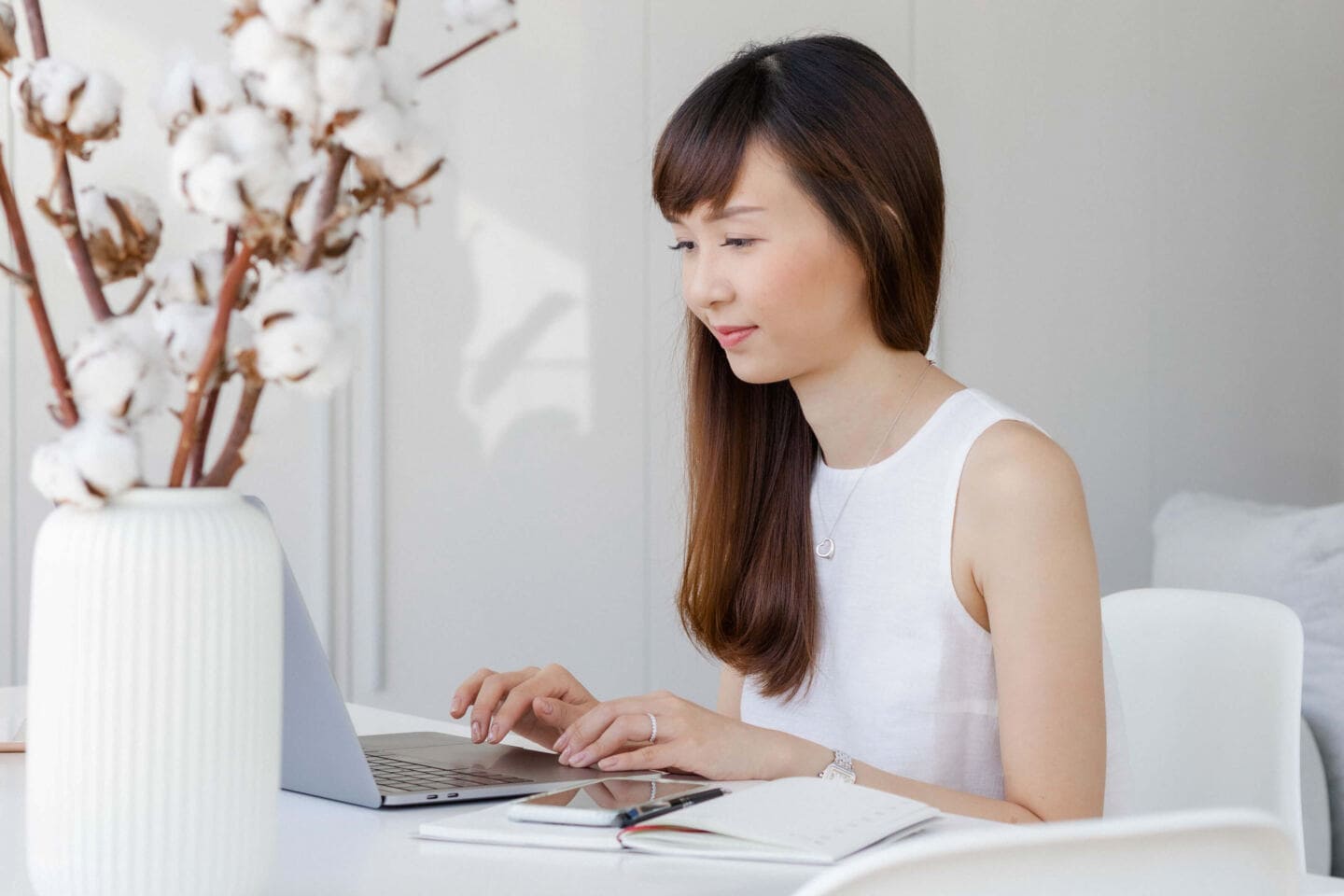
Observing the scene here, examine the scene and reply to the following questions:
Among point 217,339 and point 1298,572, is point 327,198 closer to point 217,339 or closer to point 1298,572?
point 217,339

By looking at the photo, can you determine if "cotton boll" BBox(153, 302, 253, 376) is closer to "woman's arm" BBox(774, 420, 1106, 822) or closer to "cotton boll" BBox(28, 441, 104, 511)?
"cotton boll" BBox(28, 441, 104, 511)

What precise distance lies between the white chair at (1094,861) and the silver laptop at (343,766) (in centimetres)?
46

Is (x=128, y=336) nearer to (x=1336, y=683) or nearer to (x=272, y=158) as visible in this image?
(x=272, y=158)

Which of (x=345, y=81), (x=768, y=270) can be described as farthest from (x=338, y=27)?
(x=768, y=270)

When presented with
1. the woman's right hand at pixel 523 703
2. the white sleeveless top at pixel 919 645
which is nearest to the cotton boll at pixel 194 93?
the woman's right hand at pixel 523 703

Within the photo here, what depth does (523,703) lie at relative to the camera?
1261mm

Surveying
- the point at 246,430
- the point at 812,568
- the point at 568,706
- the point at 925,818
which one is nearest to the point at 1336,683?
the point at 812,568

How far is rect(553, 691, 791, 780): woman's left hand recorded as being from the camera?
1.12 metres

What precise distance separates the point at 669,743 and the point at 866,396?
1.74 feet

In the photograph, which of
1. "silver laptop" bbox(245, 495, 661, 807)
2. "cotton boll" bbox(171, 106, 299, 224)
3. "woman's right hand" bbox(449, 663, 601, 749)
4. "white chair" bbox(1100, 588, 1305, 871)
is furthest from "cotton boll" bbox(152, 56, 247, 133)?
"white chair" bbox(1100, 588, 1305, 871)

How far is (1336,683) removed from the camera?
248 cm

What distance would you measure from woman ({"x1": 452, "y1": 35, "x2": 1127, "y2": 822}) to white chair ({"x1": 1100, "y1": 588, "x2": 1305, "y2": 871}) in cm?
→ 18

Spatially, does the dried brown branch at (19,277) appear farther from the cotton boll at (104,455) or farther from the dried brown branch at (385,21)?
the dried brown branch at (385,21)

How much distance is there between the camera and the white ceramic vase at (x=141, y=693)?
689 millimetres
